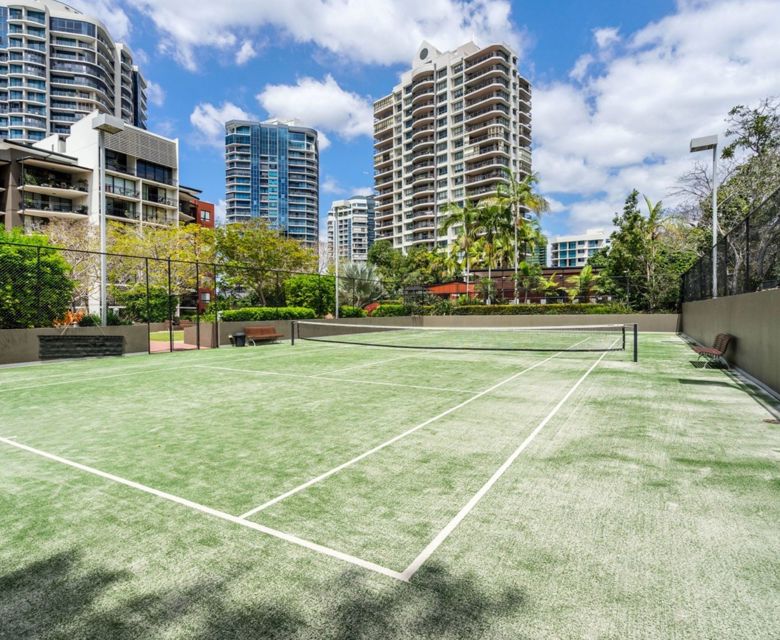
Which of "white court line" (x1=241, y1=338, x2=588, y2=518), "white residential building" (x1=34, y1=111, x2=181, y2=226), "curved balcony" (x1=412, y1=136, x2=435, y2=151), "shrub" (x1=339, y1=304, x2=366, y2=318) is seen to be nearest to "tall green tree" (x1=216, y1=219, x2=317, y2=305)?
"shrub" (x1=339, y1=304, x2=366, y2=318)

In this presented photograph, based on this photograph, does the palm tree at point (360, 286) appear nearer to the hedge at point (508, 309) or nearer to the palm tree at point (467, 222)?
the hedge at point (508, 309)

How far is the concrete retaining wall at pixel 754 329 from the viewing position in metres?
8.50

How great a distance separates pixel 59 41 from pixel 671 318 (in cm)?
11649

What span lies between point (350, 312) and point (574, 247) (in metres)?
151

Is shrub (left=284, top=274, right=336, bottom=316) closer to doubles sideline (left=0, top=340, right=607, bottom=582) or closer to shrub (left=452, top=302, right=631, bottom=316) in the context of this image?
shrub (left=452, top=302, right=631, bottom=316)

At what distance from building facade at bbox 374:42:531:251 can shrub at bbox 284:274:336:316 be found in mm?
58834

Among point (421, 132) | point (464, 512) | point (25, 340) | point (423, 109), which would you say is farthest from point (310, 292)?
point (423, 109)

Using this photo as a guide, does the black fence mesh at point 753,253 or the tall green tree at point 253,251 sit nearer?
the black fence mesh at point 753,253

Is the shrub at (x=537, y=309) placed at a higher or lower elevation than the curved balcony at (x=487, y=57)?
lower

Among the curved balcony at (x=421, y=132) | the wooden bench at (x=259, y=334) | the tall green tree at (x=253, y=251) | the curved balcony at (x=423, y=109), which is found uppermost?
the curved balcony at (x=423, y=109)

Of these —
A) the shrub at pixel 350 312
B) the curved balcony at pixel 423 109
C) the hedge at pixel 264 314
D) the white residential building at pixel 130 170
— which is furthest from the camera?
the curved balcony at pixel 423 109

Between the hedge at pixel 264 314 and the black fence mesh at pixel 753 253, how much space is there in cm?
1971

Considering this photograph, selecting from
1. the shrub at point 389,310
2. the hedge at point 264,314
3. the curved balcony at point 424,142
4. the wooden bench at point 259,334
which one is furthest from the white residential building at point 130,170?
the curved balcony at point 424,142

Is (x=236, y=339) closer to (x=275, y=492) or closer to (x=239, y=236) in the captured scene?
(x=275, y=492)
